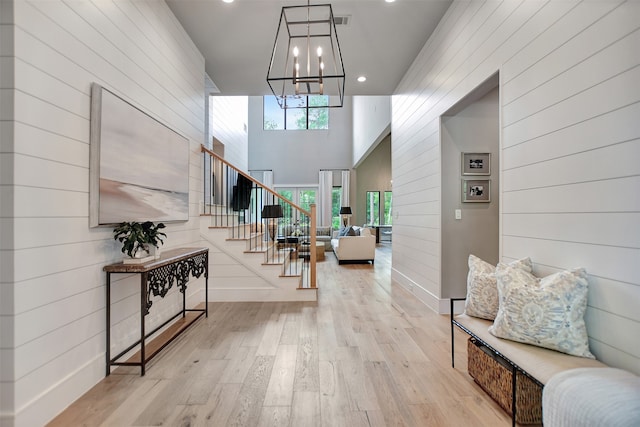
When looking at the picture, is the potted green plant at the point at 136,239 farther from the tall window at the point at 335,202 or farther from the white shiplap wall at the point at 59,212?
the tall window at the point at 335,202

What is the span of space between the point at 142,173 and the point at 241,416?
208 cm

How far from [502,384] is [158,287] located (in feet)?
8.43

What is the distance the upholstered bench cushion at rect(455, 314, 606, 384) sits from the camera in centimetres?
146

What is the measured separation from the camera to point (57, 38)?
1831 mm

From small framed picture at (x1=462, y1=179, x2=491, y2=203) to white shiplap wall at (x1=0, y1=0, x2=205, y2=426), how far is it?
356 cm

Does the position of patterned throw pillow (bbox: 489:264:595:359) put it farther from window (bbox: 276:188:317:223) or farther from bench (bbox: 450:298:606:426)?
window (bbox: 276:188:317:223)

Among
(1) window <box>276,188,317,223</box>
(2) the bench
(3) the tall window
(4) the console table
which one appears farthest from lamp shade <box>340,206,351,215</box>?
(2) the bench

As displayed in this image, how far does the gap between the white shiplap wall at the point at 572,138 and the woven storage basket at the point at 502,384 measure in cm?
40

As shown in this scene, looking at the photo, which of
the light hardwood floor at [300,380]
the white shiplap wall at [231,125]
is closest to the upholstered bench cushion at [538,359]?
the light hardwood floor at [300,380]

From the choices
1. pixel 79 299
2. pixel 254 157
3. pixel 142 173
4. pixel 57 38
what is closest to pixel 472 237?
pixel 142 173

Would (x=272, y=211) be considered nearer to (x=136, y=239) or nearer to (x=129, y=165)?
(x=129, y=165)

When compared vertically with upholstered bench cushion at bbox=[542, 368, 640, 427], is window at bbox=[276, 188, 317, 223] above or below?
above

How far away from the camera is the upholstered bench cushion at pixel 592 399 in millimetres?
1087

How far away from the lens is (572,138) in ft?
5.69
